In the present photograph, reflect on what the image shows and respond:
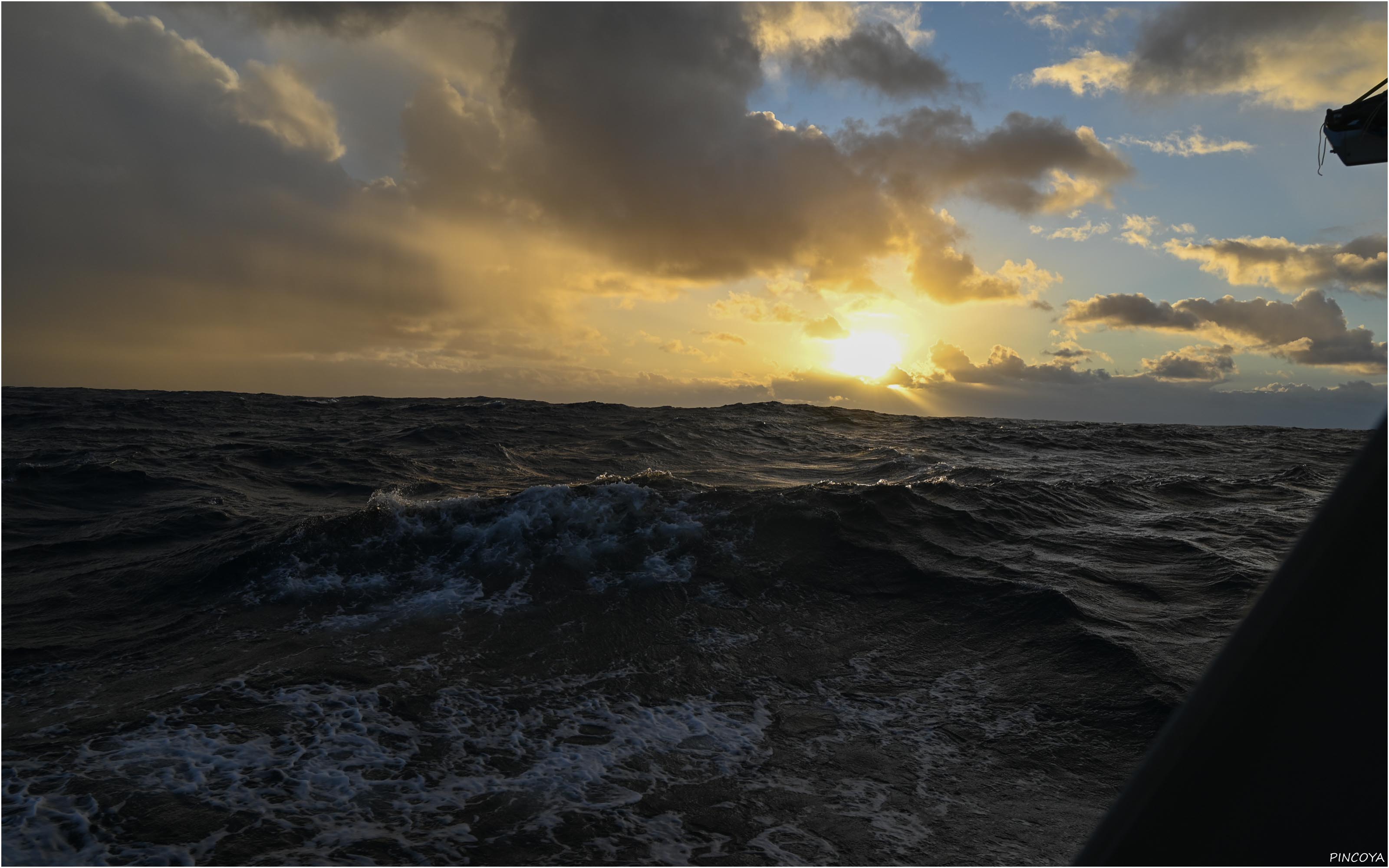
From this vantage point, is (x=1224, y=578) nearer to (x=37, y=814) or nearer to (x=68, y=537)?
(x=37, y=814)

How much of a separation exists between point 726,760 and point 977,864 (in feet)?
7.50

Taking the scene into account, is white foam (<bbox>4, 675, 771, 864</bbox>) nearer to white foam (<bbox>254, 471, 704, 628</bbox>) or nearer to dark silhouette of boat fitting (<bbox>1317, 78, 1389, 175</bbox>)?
white foam (<bbox>254, 471, 704, 628</bbox>)

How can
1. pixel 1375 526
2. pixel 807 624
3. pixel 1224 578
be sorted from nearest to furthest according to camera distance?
1. pixel 1375 526
2. pixel 807 624
3. pixel 1224 578

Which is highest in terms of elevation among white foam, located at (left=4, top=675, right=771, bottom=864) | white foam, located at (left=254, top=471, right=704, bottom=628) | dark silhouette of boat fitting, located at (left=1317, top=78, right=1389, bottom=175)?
dark silhouette of boat fitting, located at (left=1317, top=78, right=1389, bottom=175)

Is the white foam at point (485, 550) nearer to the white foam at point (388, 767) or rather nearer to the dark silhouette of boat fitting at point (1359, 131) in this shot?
the white foam at point (388, 767)

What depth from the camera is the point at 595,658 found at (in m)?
9.00

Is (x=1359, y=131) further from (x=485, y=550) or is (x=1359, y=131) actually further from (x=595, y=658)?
(x=485, y=550)

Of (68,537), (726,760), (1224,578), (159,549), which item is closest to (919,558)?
(1224,578)

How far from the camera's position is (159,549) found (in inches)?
523

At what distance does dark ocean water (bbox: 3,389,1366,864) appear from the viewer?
5746 mm

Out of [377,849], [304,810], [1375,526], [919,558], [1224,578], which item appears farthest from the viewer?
[919,558]

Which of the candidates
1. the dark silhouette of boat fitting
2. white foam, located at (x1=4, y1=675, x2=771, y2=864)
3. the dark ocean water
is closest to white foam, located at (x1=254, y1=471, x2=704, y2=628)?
the dark ocean water

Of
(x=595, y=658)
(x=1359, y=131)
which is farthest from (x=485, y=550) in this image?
(x=1359, y=131)

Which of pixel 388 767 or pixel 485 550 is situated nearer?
pixel 388 767
